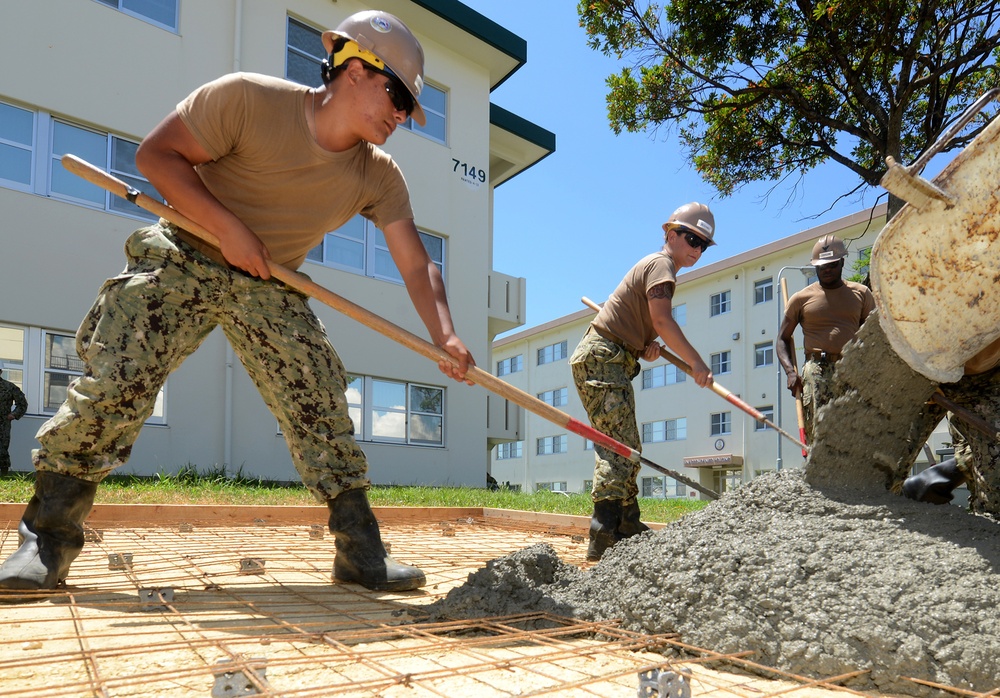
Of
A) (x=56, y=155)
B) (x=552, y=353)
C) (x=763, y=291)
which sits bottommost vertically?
(x=552, y=353)

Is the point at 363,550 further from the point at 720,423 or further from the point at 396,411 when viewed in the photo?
the point at 720,423

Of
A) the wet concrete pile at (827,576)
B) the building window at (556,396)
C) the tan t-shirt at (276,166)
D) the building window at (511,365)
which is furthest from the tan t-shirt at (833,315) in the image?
the building window at (511,365)

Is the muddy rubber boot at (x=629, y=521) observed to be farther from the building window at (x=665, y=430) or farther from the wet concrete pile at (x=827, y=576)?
the building window at (x=665, y=430)

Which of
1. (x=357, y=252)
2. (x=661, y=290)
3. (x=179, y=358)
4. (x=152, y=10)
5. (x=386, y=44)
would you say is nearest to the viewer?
(x=386, y=44)

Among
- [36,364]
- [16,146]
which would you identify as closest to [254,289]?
[36,364]

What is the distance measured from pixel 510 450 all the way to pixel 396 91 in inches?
1181

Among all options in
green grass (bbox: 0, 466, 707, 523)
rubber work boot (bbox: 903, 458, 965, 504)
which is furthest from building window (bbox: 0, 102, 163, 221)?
rubber work boot (bbox: 903, 458, 965, 504)

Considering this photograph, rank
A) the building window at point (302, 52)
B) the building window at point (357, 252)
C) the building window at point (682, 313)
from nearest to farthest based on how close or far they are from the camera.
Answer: the building window at point (302, 52) → the building window at point (357, 252) → the building window at point (682, 313)

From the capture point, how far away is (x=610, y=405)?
3549 mm

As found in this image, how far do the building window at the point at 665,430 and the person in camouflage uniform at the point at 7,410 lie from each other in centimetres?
1863

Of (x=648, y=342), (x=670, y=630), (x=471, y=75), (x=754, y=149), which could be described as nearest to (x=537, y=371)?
Result: (x=471, y=75)

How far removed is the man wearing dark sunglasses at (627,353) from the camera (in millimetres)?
3449

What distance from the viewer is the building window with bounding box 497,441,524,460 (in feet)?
103

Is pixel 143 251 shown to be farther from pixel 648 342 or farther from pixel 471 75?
pixel 471 75
